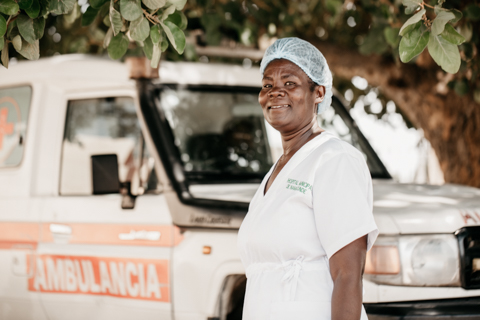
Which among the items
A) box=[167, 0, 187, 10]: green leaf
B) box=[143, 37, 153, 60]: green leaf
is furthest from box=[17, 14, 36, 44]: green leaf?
box=[167, 0, 187, 10]: green leaf

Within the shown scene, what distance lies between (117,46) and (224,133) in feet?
5.65

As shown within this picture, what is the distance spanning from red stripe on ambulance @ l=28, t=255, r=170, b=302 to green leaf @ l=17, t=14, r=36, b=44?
4.79 feet

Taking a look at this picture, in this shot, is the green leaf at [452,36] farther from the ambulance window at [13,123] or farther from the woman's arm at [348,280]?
the ambulance window at [13,123]

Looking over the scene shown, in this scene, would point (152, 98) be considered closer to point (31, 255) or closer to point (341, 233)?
point (31, 255)

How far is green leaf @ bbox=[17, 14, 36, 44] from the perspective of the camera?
2.68 m

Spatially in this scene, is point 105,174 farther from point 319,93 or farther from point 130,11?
point 319,93

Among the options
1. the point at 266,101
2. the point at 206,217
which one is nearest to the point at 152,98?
the point at 206,217

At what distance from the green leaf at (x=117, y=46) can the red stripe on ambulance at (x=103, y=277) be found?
1.23 m

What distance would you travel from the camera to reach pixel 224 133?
4.54m

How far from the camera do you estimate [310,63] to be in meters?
2.29

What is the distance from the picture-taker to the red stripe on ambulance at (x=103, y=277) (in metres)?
3.49

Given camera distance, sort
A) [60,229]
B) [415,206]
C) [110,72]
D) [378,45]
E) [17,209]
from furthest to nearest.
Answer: [378,45]
[17,209]
[110,72]
[60,229]
[415,206]

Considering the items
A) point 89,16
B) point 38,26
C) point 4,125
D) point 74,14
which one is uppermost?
point 74,14

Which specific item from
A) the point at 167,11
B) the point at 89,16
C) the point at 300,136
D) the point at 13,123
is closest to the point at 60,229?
the point at 13,123
